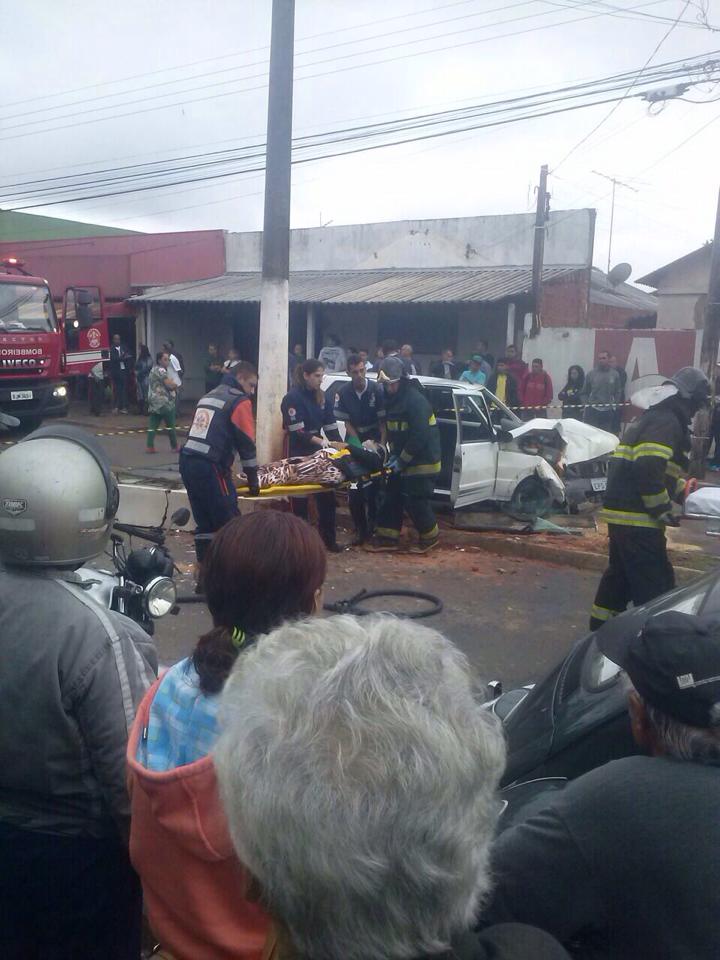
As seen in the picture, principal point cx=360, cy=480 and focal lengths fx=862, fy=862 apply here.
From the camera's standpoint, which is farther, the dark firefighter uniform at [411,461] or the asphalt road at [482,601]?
the dark firefighter uniform at [411,461]

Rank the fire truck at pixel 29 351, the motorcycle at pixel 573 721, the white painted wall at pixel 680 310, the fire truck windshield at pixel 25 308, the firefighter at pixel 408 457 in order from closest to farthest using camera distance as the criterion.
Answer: the motorcycle at pixel 573 721 < the firefighter at pixel 408 457 < the fire truck at pixel 29 351 < the fire truck windshield at pixel 25 308 < the white painted wall at pixel 680 310

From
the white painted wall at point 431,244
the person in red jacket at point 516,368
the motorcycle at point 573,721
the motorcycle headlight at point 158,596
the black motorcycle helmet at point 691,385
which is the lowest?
the motorcycle at point 573,721

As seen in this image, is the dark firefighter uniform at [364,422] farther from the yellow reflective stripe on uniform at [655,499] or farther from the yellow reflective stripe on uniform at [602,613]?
the yellow reflective stripe on uniform at [655,499]

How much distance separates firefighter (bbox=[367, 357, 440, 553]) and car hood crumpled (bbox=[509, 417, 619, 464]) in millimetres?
1741

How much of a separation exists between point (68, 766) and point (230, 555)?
59 centimetres

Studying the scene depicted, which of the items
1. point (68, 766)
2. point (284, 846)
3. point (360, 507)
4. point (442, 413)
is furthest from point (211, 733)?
point (442, 413)

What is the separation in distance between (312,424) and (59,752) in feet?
23.1

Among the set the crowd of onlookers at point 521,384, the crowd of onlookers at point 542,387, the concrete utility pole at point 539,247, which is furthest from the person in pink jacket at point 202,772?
the concrete utility pole at point 539,247

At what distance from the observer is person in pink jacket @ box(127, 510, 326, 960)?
5.30ft

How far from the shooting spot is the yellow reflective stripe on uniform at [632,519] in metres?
5.34

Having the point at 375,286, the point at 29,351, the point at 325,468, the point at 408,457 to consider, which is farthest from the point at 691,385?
the point at 375,286

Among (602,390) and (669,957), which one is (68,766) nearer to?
(669,957)

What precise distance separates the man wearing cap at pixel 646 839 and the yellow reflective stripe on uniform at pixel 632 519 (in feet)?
12.2

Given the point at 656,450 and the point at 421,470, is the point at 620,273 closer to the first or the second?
the point at 421,470
